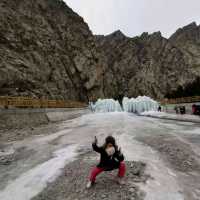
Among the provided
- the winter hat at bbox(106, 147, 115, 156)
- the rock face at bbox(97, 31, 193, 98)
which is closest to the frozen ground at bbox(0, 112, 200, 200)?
the winter hat at bbox(106, 147, 115, 156)

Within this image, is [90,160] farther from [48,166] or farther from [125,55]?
[125,55]

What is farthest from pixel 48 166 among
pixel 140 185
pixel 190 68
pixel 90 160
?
pixel 190 68

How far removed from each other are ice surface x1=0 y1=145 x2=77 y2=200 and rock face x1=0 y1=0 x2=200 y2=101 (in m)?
31.3

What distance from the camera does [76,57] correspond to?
76688 mm

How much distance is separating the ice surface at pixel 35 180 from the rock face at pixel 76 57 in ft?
103

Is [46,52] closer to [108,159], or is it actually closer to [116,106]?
[116,106]

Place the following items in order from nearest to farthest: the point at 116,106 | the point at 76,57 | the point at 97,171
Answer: the point at 97,171, the point at 76,57, the point at 116,106

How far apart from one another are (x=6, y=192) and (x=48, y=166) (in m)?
2.30

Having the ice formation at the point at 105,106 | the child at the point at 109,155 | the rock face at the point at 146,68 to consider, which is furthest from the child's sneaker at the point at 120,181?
the rock face at the point at 146,68

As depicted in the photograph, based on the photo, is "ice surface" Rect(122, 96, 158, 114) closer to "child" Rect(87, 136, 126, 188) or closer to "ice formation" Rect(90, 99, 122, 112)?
"ice formation" Rect(90, 99, 122, 112)

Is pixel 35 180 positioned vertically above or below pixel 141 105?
below

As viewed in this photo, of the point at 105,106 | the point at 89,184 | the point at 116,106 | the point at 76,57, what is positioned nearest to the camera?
the point at 89,184

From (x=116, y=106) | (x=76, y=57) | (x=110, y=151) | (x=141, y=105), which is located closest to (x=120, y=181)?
(x=110, y=151)

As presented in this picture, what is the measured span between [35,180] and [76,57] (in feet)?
232
